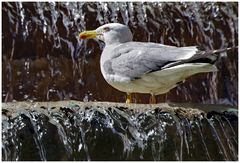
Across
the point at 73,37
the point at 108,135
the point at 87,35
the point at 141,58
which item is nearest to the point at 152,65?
the point at 141,58

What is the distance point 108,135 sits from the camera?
4.05 meters

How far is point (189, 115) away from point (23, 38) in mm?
2125

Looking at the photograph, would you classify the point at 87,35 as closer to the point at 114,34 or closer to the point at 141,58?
the point at 114,34

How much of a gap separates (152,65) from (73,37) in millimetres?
1758

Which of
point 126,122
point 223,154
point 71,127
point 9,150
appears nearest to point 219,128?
point 223,154

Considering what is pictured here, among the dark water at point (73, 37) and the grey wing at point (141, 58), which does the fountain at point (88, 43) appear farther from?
the grey wing at point (141, 58)

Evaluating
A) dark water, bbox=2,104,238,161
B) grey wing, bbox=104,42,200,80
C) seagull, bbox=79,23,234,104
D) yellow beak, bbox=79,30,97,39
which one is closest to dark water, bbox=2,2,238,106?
yellow beak, bbox=79,30,97,39

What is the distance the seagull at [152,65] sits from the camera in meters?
4.25

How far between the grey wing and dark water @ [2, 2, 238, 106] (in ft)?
4.54

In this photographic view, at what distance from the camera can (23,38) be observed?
5.98m

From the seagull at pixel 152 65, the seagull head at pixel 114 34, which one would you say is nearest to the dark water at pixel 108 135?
the seagull at pixel 152 65

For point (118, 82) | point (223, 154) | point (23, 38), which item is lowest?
point (223, 154)

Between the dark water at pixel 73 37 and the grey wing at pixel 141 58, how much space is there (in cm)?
139

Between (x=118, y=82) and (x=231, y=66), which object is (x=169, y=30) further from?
(x=118, y=82)
